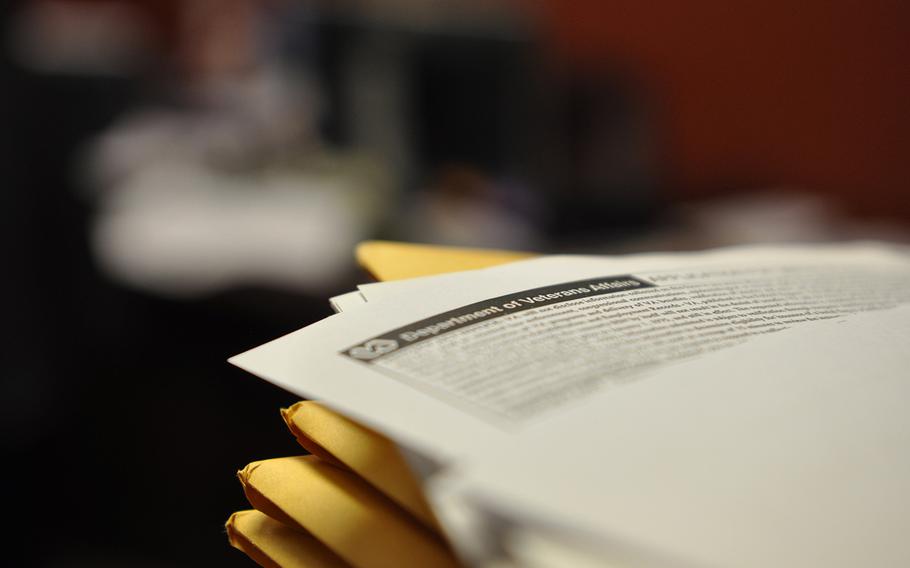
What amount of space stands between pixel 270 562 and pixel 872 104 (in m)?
2.55

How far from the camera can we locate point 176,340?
52.4 inches

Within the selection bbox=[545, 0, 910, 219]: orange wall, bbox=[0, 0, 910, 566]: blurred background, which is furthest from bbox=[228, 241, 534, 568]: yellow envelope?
bbox=[545, 0, 910, 219]: orange wall

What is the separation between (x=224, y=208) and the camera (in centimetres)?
139

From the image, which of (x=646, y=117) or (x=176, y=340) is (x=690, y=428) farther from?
(x=646, y=117)

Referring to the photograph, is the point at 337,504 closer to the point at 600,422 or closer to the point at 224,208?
the point at 600,422

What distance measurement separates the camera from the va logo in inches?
10.1

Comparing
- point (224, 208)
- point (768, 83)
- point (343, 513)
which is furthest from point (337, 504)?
point (768, 83)

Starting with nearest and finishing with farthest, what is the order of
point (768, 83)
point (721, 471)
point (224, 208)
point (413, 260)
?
point (721, 471) < point (413, 260) < point (224, 208) < point (768, 83)

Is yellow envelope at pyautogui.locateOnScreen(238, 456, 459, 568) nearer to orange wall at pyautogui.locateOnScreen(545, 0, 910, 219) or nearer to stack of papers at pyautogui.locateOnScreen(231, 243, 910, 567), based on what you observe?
stack of papers at pyautogui.locateOnScreen(231, 243, 910, 567)

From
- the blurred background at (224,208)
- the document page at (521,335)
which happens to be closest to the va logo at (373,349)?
the document page at (521,335)

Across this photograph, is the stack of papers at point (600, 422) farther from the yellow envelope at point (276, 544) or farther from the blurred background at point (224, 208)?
the blurred background at point (224, 208)

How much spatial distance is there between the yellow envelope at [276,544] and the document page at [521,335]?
0.22ft

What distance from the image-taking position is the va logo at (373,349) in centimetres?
26

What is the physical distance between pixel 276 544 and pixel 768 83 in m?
2.54
